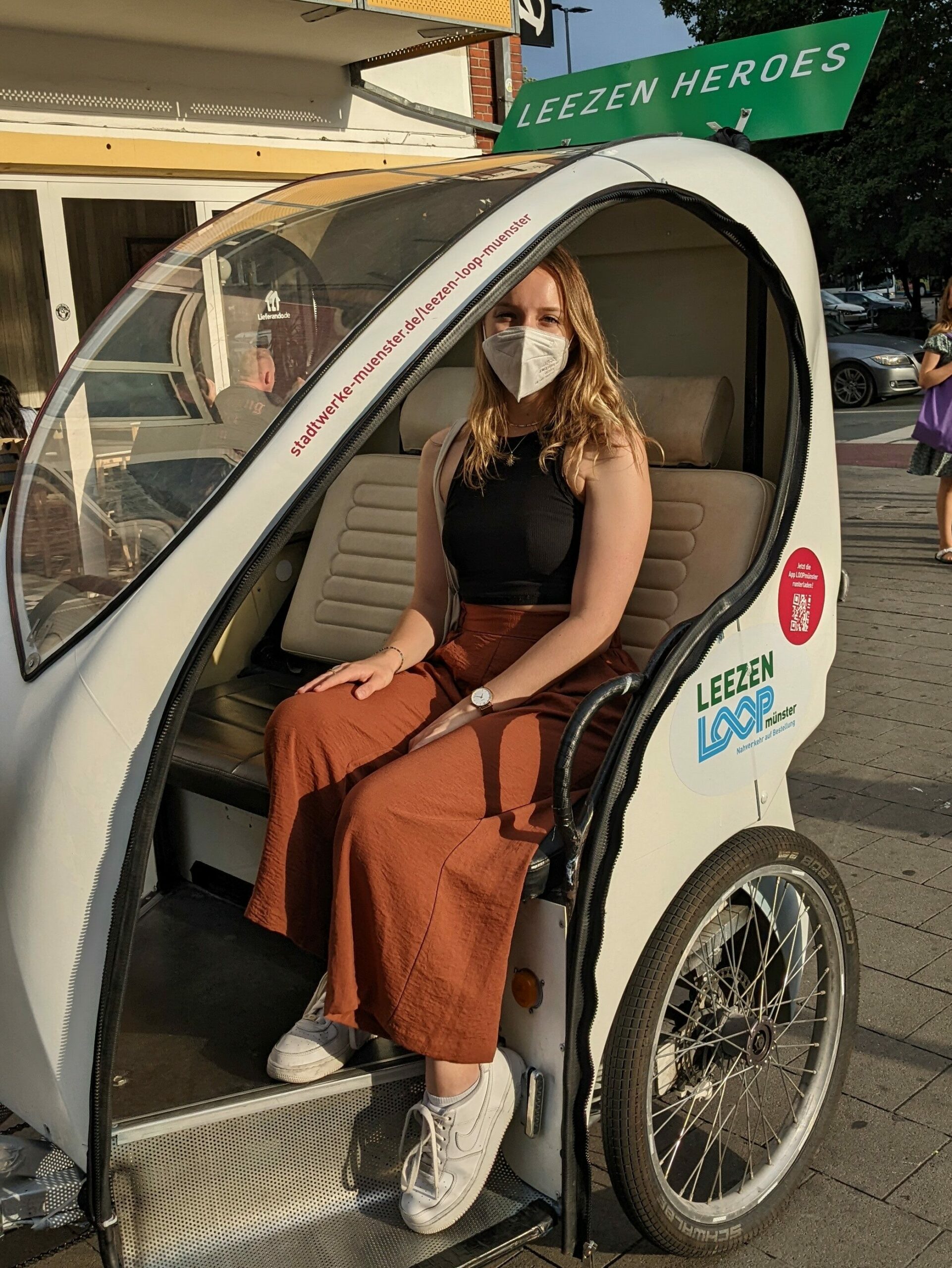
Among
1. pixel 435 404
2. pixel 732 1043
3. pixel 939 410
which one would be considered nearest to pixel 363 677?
pixel 732 1043

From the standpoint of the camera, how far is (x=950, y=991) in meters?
3.25

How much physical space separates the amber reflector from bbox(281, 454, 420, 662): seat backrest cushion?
60.8 inches

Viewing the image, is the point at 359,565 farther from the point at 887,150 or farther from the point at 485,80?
the point at 887,150

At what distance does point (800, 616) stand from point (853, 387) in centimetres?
1517

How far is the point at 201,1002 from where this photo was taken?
2551 mm

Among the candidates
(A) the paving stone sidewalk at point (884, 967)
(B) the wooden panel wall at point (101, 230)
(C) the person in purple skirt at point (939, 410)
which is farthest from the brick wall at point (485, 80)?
(A) the paving stone sidewalk at point (884, 967)

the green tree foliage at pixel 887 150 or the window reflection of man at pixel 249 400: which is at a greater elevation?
the green tree foliage at pixel 887 150

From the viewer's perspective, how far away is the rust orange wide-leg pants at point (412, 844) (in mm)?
2064

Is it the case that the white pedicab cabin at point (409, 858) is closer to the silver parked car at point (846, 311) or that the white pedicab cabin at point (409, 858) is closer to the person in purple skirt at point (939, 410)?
the person in purple skirt at point (939, 410)

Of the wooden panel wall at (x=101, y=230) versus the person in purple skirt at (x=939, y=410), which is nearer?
the person in purple skirt at (x=939, y=410)

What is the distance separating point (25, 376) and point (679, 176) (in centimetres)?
858

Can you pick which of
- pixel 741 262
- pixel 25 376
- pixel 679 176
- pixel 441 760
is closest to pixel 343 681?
pixel 441 760

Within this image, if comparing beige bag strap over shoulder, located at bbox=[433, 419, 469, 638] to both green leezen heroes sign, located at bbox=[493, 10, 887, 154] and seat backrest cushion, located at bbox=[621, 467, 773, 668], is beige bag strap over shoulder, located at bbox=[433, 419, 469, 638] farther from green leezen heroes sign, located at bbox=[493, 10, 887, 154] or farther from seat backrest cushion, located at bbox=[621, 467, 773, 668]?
green leezen heroes sign, located at bbox=[493, 10, 887, 154]

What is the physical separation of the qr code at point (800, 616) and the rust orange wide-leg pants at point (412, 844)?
0.37m
